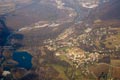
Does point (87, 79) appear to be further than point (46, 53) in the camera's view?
No

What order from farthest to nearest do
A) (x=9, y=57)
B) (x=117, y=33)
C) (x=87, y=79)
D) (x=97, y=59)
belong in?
(x=117, y=33)
(x=9, y=57)
(x=97, y=59)
(x=87, y=79)

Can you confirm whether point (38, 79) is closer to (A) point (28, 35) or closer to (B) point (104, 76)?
(B) point (104, 76)

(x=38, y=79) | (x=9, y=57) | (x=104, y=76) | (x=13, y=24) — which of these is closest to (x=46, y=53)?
(x=9, y=57)

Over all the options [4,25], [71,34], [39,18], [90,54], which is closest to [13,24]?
[4,25]

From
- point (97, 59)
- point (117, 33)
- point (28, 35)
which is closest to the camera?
point (97, 59)

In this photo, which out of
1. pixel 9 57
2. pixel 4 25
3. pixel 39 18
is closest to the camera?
pixel 9 57

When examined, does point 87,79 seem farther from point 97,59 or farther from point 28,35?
point 28,35
